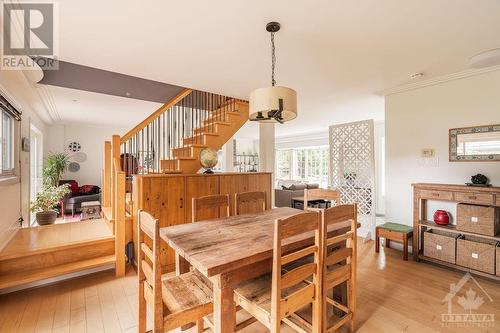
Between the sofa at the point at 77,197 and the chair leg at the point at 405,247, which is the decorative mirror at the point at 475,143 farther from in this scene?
the sofa at the point at 77,197

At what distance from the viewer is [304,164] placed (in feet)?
30.4

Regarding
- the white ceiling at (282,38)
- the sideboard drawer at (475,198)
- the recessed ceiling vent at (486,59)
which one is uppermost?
the white ceiling at (282,38)

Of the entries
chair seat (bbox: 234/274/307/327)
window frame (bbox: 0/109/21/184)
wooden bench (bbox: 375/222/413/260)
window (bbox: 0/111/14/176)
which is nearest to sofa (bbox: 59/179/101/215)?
window frame (bbox: 0/109/21/184)

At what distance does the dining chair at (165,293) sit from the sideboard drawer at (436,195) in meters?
2.93

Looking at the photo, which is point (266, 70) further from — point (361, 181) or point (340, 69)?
point (361, 181)

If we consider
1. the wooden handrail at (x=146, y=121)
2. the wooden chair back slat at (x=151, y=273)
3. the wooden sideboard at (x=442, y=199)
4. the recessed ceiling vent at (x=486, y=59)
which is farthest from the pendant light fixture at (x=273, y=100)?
the wooden sideboard at (x=442, y=199)

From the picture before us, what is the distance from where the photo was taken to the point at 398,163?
3.58 m

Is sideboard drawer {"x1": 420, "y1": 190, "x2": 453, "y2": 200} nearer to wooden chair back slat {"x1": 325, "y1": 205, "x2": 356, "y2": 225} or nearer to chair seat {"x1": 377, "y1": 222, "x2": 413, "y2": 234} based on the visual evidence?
chair seat {"x1": 377, "y1": 222, "x2": 413, "y2": 234}

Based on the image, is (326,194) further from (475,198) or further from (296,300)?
(475,198)

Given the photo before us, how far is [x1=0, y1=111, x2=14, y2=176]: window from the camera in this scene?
2.77m

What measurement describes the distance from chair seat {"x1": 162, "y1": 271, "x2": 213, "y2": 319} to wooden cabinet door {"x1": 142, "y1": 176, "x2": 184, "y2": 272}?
1.23 m

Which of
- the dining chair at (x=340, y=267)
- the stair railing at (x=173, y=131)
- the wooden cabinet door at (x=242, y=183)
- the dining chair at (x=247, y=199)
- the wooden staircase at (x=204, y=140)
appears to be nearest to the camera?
the dining chair at (x=340, y=267)

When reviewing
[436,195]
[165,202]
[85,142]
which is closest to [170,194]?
[165,202]

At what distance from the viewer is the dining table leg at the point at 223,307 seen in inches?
51.7
